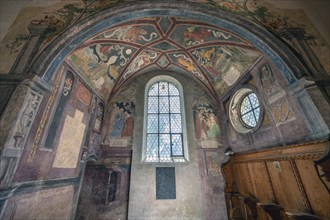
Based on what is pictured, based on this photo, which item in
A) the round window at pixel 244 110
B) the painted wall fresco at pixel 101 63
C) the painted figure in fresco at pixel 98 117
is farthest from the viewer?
the painted figure in fresco at pixel 98 117

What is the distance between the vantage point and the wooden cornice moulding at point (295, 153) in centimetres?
258

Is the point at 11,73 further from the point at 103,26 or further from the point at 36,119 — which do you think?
the point at 103,26

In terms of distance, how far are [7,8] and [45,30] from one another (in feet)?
3.69

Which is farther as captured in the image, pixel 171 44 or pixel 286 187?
pixel 171 44

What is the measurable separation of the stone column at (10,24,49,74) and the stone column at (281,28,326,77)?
5792 mm

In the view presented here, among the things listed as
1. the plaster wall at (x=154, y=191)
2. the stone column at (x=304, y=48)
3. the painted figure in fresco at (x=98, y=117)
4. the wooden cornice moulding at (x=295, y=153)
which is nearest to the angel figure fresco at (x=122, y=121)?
the plaster wall at (x=154, y=191)

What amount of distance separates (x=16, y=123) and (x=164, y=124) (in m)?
5.35

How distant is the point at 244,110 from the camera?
5.75 metres

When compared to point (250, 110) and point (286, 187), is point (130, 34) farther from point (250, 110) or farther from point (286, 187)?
point (286, 187)

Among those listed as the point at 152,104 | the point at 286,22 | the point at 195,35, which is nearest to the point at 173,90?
the point at 152,104

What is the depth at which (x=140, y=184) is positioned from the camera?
18.7ft

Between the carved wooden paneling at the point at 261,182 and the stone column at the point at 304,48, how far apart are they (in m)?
2.58

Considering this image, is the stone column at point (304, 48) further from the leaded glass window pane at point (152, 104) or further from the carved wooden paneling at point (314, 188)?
the leaded glass window pane at point (152, 104)

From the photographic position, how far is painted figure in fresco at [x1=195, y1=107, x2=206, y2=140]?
6627 millimetres
